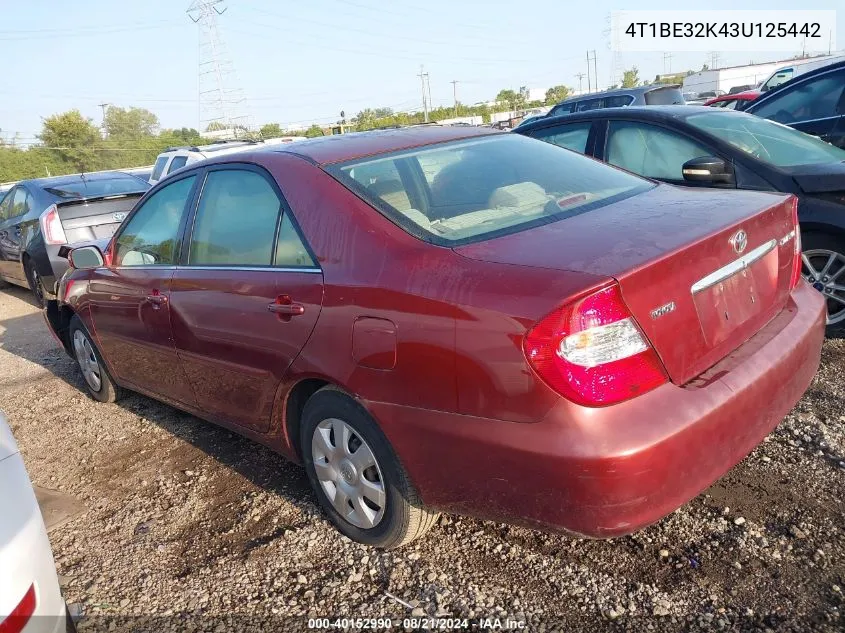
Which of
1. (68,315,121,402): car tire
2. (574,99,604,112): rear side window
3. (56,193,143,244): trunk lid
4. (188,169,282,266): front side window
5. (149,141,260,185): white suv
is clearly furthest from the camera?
(574,99,604,112): rear side window

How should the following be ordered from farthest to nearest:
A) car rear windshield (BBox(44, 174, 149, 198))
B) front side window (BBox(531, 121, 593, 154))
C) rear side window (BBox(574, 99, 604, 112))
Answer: rear side window (BBox(574, 99, 604, 112)) → car rear windshield (BBox(44, 174, 149, 198)) → front side window (BBox(531, 121, 593, 154))

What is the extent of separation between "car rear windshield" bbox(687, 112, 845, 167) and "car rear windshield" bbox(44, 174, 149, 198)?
250 inches

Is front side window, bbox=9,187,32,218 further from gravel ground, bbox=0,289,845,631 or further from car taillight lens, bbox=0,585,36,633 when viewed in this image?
car taillight lens, bbox=0,585,36,633

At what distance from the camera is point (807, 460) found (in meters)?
2.97

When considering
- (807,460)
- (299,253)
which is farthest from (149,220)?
(807,460)

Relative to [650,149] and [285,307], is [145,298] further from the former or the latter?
[650,149]

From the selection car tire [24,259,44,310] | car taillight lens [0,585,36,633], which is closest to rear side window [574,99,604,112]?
car tire [24,259,44,310]

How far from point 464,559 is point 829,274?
2.95m

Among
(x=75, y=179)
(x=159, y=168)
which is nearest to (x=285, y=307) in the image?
(x=75, y=179)

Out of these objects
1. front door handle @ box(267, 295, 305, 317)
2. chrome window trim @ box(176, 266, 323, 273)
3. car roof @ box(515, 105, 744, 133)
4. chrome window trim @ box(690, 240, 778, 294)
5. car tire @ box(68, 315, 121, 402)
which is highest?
car roof @ box(515, 105, 744, 133)

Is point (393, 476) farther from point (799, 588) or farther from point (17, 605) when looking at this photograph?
point (799, 588)

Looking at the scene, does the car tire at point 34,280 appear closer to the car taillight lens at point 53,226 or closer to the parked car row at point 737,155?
the car taillight lens at point 53,226

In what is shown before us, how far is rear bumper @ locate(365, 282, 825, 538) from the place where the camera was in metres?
1.94

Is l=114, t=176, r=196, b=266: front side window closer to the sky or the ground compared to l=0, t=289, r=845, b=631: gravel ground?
closer to the sky
